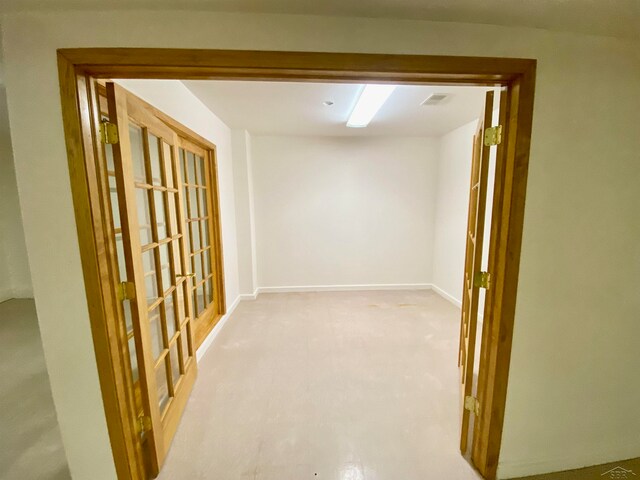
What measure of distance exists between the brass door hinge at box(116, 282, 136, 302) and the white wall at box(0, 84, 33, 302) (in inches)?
168

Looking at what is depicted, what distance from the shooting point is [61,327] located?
1080 millimetres

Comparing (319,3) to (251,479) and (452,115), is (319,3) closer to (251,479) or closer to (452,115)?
(251,479)

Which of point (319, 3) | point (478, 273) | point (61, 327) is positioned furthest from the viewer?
point (478, 273)

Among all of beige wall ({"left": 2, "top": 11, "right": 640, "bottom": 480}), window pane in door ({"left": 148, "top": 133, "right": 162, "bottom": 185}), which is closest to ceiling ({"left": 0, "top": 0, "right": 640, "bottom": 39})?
beige wall ({"left": 2, "top": 11, "right": 640, "bottom": 480})

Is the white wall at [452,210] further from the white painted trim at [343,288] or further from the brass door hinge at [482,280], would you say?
Answer: the brass door hinge at [482,280]

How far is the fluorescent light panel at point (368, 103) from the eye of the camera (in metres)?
2.03

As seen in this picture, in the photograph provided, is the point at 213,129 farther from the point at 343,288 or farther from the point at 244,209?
the point at 343,288

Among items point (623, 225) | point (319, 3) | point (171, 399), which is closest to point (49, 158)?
point (319, 3)

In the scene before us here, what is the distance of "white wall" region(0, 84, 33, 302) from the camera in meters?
3.63

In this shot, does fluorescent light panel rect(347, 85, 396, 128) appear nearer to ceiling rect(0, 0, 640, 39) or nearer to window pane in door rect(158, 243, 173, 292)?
ceiling rect(0, 0, 640, 39)

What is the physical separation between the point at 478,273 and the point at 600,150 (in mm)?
716

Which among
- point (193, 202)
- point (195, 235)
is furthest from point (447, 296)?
point (193, 202)

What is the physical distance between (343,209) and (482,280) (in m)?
2.78

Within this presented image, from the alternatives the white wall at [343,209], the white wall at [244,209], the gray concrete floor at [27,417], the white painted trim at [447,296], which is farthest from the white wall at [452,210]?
the gray concrete floor at [27,417]
